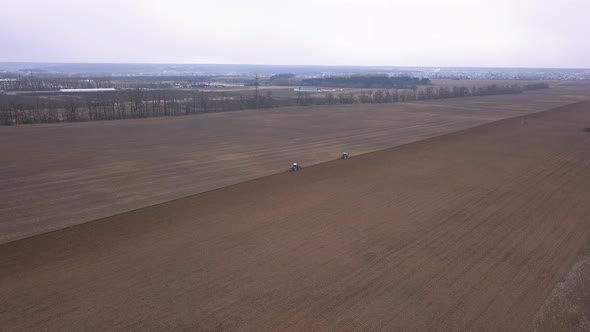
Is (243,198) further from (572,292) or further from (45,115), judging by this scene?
(45,115)

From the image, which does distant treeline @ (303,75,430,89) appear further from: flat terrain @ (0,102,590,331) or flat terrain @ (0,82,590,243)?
flat terrain @ (0,102,590,331)

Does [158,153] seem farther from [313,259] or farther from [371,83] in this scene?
[371,83]

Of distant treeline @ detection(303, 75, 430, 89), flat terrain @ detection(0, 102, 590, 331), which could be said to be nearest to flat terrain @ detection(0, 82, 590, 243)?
flat terrain @ detection(0, 102, 590, 331)

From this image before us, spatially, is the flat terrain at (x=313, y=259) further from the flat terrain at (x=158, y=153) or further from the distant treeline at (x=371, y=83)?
the distant treeline at (x=371, y=83)

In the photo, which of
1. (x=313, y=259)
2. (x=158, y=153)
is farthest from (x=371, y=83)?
(x=313, y=259)

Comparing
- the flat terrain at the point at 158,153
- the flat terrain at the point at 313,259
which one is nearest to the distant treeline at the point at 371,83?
the flat terrain at the point at 158,153

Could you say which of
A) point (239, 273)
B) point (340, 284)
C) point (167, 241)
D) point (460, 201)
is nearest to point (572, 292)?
point (340, 284)
